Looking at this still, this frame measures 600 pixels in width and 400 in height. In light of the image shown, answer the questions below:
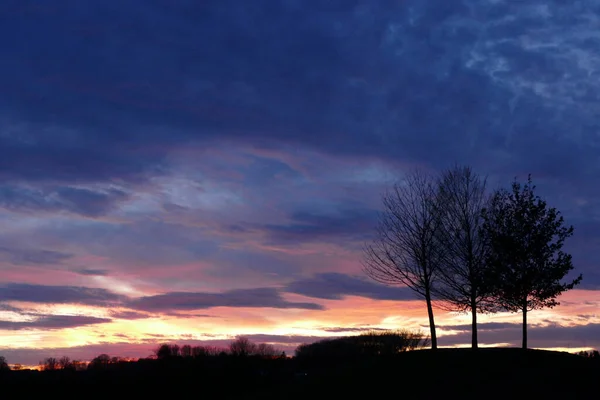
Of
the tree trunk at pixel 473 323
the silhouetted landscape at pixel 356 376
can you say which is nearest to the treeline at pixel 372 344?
the silhouetted landscape at pixel 356 376

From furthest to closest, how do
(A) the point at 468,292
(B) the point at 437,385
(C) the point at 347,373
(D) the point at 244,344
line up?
1. (D) the point at 244,344
2. (A) the point at 468,292
3. (C) the point at 347,373
4. (B) the point at 437,385

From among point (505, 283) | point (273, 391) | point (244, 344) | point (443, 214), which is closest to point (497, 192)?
point (443, 214)

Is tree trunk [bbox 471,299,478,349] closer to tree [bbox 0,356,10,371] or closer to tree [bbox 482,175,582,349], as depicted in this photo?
tree [bbox 482,175,582,349]

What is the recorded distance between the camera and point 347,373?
3391 cm

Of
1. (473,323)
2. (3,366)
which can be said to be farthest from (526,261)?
(3,366)

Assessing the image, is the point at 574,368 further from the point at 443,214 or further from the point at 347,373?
the point at 443,214

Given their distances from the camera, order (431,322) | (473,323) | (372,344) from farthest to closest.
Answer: (372,344), (473,323), (431,322)

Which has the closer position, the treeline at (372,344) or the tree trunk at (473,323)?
the tree trunk at (473,323)

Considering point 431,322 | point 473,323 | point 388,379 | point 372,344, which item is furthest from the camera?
point 372,344

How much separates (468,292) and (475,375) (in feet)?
42.6

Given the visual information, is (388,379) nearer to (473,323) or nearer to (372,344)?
(473,323)

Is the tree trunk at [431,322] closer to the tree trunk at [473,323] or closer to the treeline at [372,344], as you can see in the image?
the tree trunk at [473,323]

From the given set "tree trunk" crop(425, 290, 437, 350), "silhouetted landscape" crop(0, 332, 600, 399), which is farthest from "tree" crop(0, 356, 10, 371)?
"tree trunk" crop(425, 290, 437, 350)

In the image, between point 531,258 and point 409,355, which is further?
point 531,258
